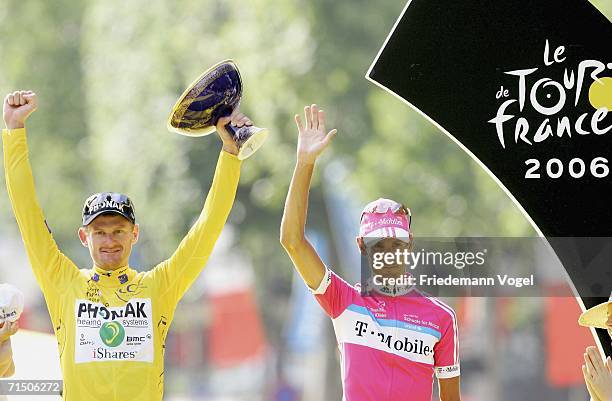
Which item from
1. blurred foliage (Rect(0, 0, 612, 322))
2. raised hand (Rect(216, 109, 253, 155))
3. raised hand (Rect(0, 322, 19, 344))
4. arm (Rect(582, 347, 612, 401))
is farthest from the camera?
blurred foliage (Rect(0, 0, 612, 322))

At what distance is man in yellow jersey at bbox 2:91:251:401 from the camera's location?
198 inches

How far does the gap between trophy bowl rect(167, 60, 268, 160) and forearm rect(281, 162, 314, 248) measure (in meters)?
0.28

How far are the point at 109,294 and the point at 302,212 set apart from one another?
85 cm

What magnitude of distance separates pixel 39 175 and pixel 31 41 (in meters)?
2.38

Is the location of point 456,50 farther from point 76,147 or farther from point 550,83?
point 76,147

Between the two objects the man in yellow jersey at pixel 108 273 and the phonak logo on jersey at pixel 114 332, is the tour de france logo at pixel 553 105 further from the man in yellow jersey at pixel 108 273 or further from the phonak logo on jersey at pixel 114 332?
the phonak logo on jersey at pixel 114 332

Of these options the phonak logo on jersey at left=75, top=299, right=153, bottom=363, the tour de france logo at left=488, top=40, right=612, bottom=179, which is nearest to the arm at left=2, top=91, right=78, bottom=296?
the phonak logo on jersey at left=75, top=299, right=153, bottom=363

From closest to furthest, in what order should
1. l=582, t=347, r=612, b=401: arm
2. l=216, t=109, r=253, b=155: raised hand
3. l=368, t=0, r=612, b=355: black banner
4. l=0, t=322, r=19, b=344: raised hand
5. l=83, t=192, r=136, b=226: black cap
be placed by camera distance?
l=582, t=347, r=612, b=401: arm
l=83, t=192, r=136, b=226: black cap
l=216, t=109, r=253, b=155: raised hand
l=0, t=322, r=19, b=344: raised hand
l=368, t=0, r=612, b=355: black banner

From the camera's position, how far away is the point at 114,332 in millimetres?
5027

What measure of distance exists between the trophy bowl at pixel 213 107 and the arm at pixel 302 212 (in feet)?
0.75

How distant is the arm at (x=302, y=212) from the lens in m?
4.99

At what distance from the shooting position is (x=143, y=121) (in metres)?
19.1

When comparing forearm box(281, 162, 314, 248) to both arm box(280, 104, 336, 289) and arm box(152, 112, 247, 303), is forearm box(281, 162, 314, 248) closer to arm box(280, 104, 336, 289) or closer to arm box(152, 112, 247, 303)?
arm box(280, 104, 336, 289)

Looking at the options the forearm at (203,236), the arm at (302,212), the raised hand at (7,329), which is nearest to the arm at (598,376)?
the arm at (302,212)
